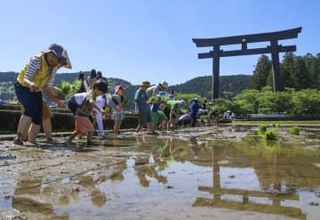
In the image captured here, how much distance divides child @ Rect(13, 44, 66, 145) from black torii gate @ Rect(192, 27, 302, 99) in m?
44.4

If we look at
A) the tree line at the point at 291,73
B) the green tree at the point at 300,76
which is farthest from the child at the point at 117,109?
the green tree at the point at 300,76

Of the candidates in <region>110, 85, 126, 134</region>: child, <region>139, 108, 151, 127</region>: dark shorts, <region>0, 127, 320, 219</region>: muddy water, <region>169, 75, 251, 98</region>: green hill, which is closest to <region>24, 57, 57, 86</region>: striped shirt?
<region>0, 127, 320, 219</region>: muddy water

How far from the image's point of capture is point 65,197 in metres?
2.97

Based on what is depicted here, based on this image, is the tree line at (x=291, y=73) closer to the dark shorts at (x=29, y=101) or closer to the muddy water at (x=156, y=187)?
the dark shorts at (x=29, y=101)

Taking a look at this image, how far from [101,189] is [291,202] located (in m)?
1.21

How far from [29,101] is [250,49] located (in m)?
46.6

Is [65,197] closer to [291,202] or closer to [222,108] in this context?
[291,202]

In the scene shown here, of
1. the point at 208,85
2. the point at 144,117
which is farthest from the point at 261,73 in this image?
the point at 144,117

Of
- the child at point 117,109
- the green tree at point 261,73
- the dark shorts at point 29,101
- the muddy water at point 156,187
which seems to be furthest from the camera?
the green tree at point 261,73

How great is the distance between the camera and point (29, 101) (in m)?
6.88

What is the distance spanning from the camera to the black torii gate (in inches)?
1945

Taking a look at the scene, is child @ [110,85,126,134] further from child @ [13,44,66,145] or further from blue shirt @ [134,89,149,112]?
child @ [13,44,66,145]

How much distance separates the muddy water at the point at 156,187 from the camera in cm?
263

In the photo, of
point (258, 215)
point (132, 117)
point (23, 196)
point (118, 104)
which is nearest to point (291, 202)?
point (258, 215)
